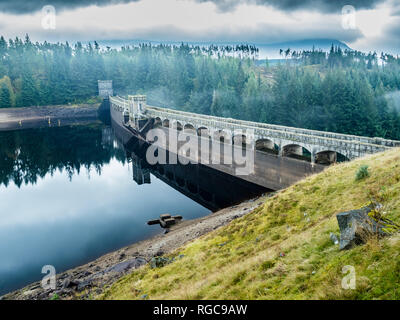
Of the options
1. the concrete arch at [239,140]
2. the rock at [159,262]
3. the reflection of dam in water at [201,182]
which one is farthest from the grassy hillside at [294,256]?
the concrete arch at [239,140]

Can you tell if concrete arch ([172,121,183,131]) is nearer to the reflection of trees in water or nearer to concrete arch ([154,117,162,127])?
concrete arch ([154,117,162,127])

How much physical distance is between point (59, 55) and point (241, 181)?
151348 millimetres

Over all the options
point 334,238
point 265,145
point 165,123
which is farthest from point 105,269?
point 165,123

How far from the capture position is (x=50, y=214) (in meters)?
44.6

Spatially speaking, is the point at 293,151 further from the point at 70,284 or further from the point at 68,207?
the point at 70,284

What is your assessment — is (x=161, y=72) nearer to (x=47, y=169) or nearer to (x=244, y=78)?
(x=244, y=78)

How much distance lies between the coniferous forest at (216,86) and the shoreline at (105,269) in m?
56.7

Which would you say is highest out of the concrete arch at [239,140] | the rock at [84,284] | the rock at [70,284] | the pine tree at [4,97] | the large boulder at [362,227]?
the pine tree at [4,97]

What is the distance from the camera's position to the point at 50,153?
80.9 m

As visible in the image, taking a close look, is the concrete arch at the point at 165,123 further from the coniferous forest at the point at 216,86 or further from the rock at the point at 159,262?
the rock at the point at 159,262

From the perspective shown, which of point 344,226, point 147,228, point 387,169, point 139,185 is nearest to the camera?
point 344,226

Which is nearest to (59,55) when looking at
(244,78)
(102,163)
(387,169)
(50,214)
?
(244,78)

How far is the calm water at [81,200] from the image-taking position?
34.2 m

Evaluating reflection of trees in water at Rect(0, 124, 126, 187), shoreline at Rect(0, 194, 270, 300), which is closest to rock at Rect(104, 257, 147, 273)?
shoreline at Rect(0, 194, 270, 300)
